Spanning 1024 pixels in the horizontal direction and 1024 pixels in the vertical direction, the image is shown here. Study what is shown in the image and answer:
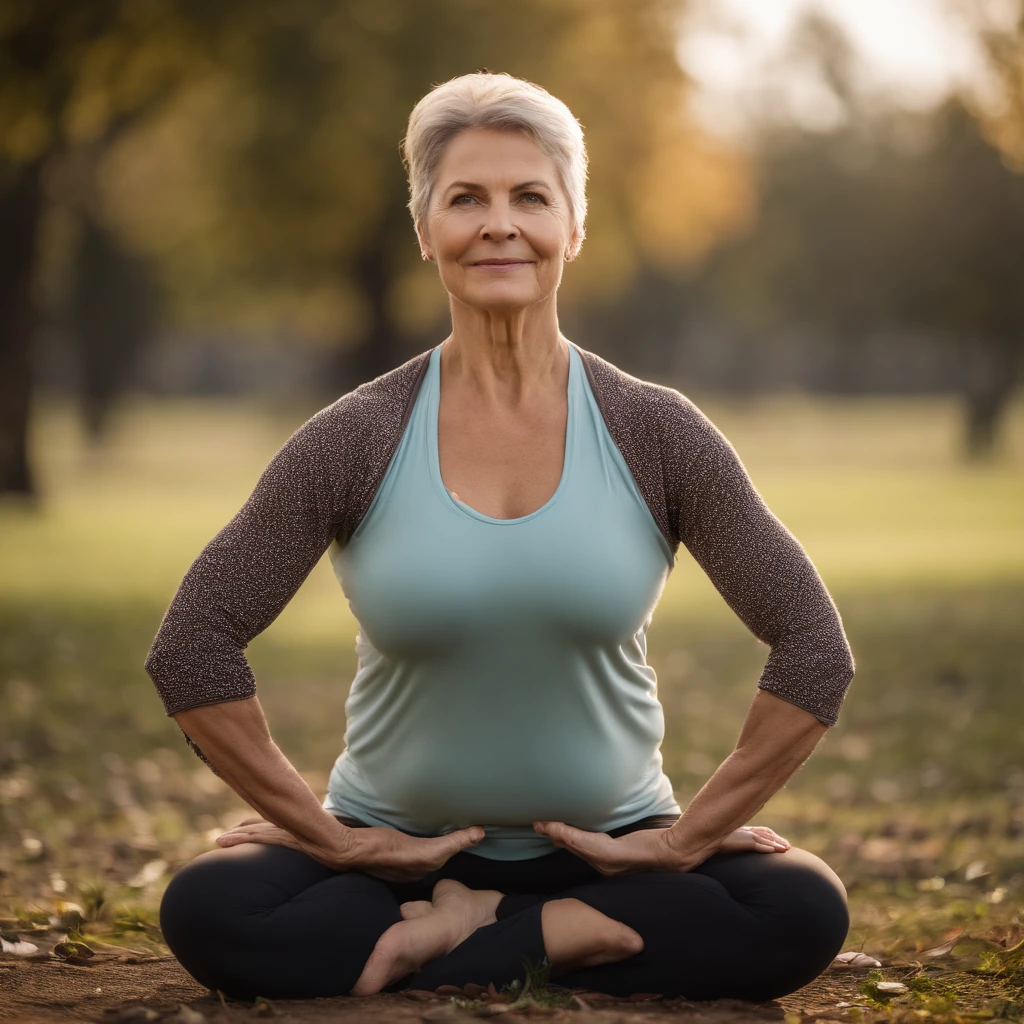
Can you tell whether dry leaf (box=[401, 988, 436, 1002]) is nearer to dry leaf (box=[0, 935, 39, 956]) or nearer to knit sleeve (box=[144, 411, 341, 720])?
knit sleeve (box=[144, 411, 341, 720])

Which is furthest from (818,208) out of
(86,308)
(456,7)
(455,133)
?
(455,133)

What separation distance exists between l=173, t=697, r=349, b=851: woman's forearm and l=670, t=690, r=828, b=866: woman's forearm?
850mm

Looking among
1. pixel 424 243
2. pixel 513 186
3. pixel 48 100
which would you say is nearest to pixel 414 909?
pixel 424 243

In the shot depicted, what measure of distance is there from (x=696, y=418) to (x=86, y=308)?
41616 millimetres

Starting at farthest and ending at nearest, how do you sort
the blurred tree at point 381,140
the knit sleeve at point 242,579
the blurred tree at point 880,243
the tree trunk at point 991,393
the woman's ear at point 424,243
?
the blurred tree at point 880,243, the tree trunk at point 991,393, the blurred tree at point 381,140, the woman's ear at point 424,243, the knit sleeve at point 242,579

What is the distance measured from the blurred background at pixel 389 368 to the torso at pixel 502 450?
1.76 metres

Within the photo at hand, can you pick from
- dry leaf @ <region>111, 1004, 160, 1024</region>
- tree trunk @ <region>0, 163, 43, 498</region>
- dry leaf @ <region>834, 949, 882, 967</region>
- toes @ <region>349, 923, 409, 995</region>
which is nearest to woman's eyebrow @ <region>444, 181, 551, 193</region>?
toes @ <region>349, 923, 409, 995</region>

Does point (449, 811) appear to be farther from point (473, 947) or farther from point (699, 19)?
point (699, 19)

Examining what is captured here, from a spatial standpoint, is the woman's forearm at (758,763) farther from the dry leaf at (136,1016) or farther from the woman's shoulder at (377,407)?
the dry leaf at (136,1016)

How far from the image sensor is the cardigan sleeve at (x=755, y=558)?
3.08m

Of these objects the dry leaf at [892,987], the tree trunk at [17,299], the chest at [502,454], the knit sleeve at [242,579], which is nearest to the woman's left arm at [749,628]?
the chest at [502,454]

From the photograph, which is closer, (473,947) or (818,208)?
(473,947)

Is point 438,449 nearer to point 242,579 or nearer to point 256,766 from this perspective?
point 242,579

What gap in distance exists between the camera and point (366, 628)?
317 centimetres
